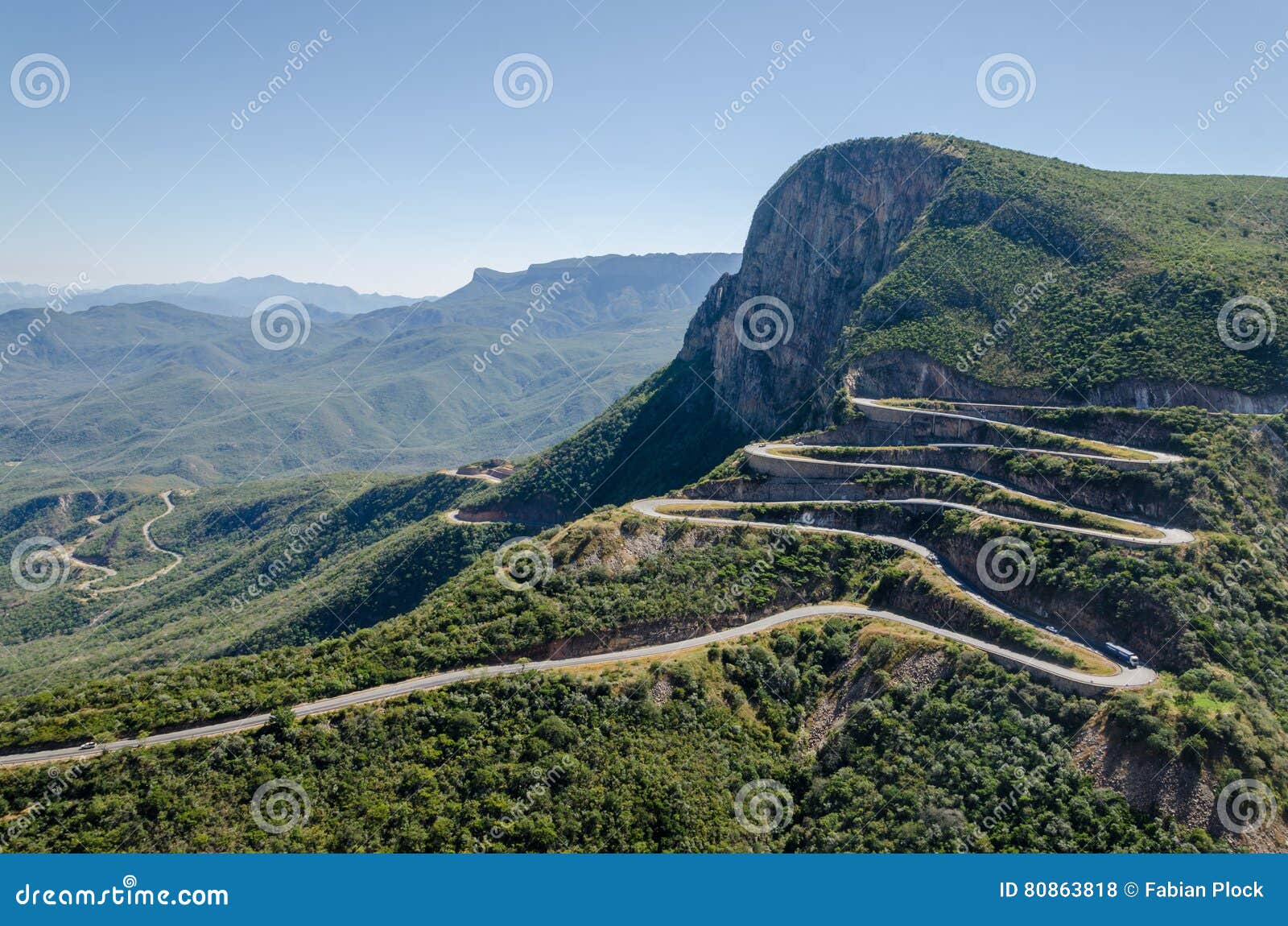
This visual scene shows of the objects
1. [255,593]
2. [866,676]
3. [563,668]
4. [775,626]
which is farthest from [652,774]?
[255,593]

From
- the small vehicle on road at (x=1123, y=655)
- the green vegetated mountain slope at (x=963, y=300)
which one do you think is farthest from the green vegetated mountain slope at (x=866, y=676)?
the small vehicle on road at (x=1123, y=655)

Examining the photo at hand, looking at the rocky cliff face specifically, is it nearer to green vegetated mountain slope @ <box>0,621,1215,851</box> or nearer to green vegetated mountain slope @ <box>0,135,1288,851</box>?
green vegetated mountain slope @ <box>0,135,1288,851</box>

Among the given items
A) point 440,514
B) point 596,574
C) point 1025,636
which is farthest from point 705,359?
point 1025,636

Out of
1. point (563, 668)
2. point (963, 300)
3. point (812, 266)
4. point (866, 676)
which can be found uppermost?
point (812, 266)

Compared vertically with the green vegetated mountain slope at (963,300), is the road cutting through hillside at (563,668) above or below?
below

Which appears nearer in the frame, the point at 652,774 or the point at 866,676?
the point at 652,774

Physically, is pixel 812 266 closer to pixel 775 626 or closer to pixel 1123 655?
pixel 775 626

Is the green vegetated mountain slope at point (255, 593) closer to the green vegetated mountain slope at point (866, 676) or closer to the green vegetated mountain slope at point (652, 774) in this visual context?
the green vegetated mountain slope at point (866, 676)
